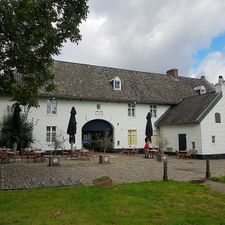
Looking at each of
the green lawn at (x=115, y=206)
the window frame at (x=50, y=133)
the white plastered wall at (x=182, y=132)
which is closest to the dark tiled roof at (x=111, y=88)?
the window frame at (x=50, y=133)

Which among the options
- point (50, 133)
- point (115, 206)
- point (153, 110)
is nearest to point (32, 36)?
point (115, 206)

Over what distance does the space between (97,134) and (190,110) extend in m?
10.0

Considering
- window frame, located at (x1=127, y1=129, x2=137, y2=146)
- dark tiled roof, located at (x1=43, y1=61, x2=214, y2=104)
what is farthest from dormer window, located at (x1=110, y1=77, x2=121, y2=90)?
window frame, located at (x1=127, y1=129, x2=137, y2=146)

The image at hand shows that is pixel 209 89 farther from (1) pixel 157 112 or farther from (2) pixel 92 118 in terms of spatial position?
(2) pixel 92 118

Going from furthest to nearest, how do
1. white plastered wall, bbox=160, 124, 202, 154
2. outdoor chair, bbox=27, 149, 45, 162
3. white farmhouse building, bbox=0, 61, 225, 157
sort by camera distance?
white farmhouse building, bbox=0, 61, 225, 157, white plastered wall, bbox=160, 124, 202, 154, outdoor chair, bbox=27, 149, 45, 162

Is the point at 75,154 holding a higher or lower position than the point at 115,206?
higher

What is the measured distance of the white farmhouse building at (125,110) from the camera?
91.2ft

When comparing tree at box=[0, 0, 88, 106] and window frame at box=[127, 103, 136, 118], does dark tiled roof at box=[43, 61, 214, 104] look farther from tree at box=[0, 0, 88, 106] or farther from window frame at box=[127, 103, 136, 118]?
tree at box=[0, 0, 88, 106]

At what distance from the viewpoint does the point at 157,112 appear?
113 feet

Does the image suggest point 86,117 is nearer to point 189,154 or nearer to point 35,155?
point 35,155

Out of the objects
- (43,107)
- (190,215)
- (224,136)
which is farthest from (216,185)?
(43,107)

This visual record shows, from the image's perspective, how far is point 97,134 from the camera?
32.4 metres

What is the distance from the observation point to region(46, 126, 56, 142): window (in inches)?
1124

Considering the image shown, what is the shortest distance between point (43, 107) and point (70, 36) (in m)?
17.1
